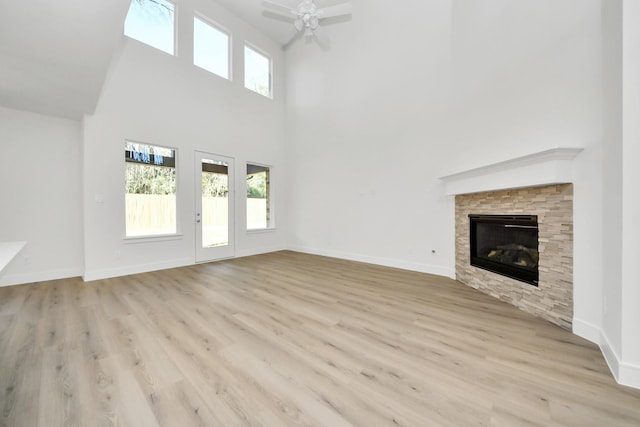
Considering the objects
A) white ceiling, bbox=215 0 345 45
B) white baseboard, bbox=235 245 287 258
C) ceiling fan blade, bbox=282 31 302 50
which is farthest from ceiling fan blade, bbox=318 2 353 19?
white baseboard, bbox=235 245 287 258

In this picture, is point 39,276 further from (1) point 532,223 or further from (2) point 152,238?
(1) point 532,223

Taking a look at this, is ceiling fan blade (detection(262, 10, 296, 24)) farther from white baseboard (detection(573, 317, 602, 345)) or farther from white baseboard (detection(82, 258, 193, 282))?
white baseboard (detection(573, 317, 602, 345))

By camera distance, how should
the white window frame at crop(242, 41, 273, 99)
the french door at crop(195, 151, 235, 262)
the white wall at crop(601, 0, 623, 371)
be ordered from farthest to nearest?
1. the white window frame at crop(242, 41, 273, 99)
2. the french door at crop(195, 151, 235, 262)
3. the white wall at crop(601, 0, 623, 371)

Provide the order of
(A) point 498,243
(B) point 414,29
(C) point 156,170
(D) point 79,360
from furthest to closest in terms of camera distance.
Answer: (C) point 156,170 → (B) point 414,29 → (A) point 498,243 → (D) point 79,360

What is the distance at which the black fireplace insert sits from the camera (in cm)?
264

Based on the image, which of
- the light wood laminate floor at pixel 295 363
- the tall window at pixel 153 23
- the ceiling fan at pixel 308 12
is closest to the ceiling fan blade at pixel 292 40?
the ceiling fan at pixel 308 12

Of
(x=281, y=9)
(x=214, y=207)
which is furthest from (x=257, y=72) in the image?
(x=214, y=207)

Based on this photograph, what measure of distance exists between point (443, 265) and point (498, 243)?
951 mm

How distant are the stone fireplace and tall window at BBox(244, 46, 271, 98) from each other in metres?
5.24

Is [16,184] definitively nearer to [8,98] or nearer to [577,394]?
[8,98]

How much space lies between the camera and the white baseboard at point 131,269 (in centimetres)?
379

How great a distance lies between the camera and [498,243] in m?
3.17

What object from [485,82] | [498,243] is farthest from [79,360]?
[485,82]

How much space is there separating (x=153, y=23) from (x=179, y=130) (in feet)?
6.43
